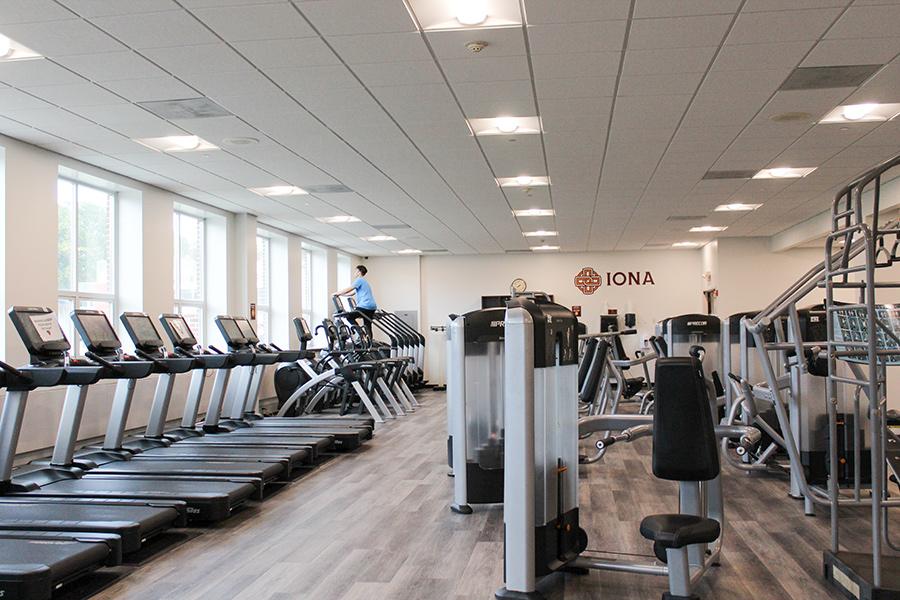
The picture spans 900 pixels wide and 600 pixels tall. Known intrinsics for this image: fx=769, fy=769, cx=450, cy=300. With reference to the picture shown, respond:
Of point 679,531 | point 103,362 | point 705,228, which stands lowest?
point 679,531

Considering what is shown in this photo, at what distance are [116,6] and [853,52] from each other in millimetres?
4421

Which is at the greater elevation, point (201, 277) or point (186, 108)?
point (186, 108)

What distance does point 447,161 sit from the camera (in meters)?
7.82

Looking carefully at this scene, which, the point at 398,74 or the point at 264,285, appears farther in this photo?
the point at 264,285

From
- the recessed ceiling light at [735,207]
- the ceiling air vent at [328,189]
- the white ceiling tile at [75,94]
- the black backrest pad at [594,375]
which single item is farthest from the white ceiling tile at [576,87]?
the recessed ceiling light at [735,207]

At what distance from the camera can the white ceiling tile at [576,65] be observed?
489 centimetres

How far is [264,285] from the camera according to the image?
13.2 m

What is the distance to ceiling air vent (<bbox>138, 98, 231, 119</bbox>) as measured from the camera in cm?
584

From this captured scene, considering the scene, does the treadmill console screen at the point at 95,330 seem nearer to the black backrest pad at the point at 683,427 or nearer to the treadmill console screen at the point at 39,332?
the treadmill console screen at the point at 39,332

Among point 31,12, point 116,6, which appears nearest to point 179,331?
point 31,12

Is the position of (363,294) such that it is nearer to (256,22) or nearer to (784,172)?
(784,172)

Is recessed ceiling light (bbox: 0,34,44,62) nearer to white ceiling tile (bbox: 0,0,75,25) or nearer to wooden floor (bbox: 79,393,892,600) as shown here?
white ceiling tile (bbox: 0,0,75,25)

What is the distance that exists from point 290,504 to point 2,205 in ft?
12.8

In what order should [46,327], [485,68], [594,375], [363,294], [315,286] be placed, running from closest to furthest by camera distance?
[485,68] → [46,327] → [594,375] → [363,294] → [315,286]
